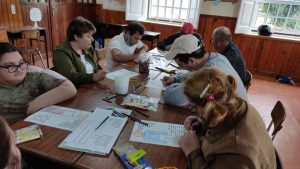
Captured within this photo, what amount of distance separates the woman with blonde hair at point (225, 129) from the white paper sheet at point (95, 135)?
0.38 meters

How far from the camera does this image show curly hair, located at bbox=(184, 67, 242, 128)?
872 mm

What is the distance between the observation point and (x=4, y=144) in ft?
1.90

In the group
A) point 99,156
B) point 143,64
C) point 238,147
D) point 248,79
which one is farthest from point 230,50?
point 99,156

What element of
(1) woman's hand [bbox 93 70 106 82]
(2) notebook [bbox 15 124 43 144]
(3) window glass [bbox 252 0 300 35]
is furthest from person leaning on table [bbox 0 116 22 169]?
(3) window glass [bbox 252 0 300 35]

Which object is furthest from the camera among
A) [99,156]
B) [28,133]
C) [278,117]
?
[278,117]

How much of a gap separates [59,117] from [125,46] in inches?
66.9

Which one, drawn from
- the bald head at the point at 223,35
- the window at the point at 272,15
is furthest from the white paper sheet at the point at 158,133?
the window at the point at 272,15

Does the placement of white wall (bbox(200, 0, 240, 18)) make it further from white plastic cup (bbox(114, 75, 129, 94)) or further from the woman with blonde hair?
the woman with blonde hair

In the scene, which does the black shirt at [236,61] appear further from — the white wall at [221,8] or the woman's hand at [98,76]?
the white wall at [221,8]

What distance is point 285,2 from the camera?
4.66m

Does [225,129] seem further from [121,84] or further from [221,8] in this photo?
[221,8]

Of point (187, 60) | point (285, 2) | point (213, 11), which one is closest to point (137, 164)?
point (187, 60)

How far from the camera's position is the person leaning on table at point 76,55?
6.00ft

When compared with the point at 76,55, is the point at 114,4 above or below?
above
